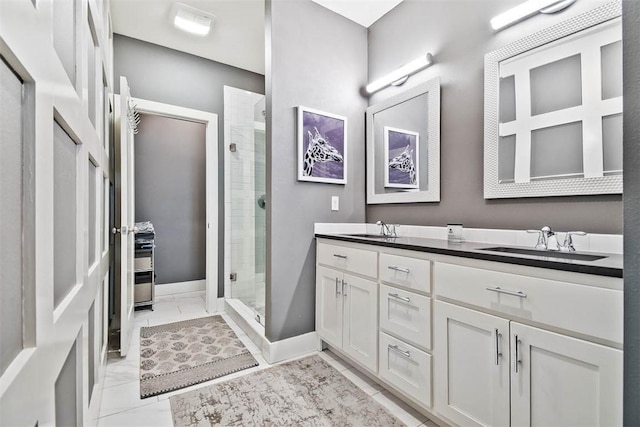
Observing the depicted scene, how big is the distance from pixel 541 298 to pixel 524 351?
21 cm

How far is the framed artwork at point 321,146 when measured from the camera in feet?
7.23

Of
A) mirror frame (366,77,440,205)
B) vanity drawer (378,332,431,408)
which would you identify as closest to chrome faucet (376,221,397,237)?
mirror frame (366,77,440,205)

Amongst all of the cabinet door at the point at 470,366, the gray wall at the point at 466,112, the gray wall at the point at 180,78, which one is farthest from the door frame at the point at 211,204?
the cabinet door at the point at 470,366

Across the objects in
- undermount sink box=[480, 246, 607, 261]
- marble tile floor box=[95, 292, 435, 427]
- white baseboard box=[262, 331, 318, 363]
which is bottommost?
marble tile floor box=[95, 292, 435, 427]

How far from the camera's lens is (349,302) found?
1.93m

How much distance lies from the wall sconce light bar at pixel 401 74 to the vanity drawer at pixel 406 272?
139cm

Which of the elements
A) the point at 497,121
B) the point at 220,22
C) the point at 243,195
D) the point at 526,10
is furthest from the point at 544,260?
the point at 220,22

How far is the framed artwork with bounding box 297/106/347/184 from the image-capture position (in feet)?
7.23

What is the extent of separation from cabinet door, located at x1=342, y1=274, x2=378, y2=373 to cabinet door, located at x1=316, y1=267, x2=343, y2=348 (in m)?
0.07

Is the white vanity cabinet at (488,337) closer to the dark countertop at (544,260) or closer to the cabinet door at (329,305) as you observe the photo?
the dark countertop at (544,260)

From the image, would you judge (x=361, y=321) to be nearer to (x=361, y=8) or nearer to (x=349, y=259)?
(x=349, y=259)

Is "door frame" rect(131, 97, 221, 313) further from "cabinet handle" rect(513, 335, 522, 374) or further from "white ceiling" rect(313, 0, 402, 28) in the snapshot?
"cabinet handle" rect(513, 335, 522, 374)

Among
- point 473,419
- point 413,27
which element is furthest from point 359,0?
point 473,419

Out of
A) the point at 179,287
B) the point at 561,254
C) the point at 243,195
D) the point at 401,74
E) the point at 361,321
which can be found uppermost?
the point at 401,74
